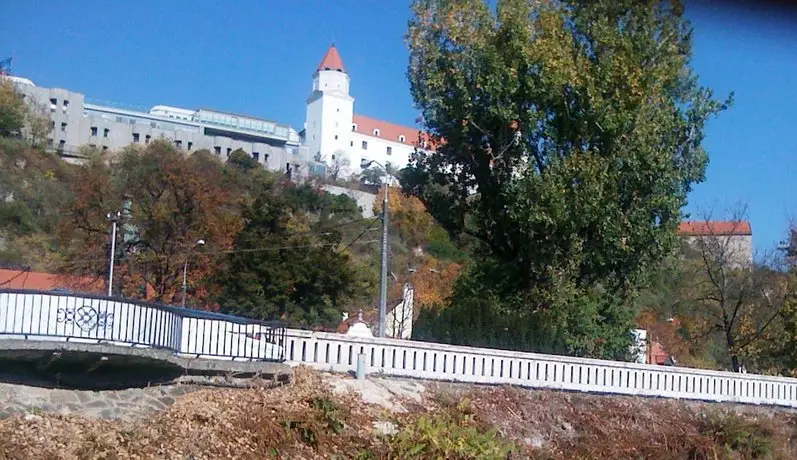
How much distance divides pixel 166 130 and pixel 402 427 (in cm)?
6513

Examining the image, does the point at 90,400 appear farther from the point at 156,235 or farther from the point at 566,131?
the point at 156,235

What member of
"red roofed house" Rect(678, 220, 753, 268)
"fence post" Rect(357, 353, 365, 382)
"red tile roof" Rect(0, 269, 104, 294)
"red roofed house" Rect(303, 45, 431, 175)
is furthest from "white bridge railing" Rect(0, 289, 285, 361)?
"red roofed house" Rect(303, 45, 431, 175)

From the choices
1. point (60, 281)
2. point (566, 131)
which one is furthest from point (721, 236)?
point (60, 281)

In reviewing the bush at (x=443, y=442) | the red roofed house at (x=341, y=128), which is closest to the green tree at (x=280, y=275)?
the bush at (x=443, y=442)

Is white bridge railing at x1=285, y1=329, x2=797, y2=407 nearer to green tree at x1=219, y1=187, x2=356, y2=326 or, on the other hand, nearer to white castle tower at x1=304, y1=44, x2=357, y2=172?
green tree at x1=219, y1=187, x2=356, y2=326

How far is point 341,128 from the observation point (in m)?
104

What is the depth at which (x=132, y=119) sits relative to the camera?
80.0m

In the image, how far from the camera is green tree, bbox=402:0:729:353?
65.2 ft

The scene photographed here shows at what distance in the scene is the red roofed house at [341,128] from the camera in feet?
336

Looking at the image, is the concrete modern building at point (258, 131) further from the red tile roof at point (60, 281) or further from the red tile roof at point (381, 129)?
the red tile roof at point (60, 281)

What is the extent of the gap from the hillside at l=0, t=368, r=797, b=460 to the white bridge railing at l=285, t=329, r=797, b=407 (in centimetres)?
25

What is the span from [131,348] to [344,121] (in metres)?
93.4

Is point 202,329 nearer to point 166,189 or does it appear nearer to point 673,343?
point 166,189

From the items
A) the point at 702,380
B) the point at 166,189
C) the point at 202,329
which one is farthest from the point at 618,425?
the point at 166,189
